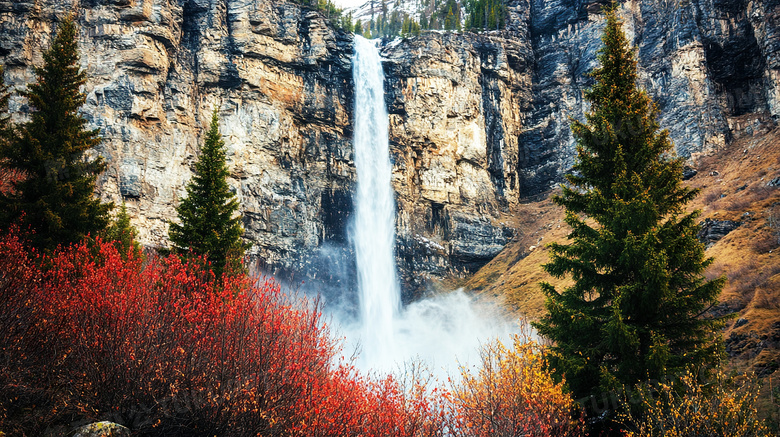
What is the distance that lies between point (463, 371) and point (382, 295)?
4477cm

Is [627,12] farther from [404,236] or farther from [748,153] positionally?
[404,236]

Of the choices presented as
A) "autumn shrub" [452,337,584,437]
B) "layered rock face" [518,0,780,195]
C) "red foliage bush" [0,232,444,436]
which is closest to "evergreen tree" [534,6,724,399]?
"autumn shrub" [452,337,584,437]

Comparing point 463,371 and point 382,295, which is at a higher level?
point 463,371

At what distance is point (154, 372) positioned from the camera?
9.77m

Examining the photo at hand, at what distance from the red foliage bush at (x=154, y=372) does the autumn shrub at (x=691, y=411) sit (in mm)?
4998

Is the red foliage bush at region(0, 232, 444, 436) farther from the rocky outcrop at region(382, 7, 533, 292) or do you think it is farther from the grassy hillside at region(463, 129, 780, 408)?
the rocky outcrop at region(382, 7, 533, 292)

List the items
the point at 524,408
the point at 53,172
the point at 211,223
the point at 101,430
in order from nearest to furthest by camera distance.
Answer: the point at 101,430
the point at 524,408
the point at 53,172
the point at 211,223

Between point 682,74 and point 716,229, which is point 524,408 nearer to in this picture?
point 716,229

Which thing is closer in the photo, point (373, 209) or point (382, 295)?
point (382, 295)

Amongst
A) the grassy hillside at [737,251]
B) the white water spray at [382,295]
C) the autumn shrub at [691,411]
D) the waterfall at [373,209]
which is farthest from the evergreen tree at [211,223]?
the waterfall at [373,209]

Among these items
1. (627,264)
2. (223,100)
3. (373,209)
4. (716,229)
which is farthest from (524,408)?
(223,100)

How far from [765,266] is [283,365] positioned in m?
27.0

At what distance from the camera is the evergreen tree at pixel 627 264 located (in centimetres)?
1117

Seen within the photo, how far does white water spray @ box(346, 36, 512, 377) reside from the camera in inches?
1914
